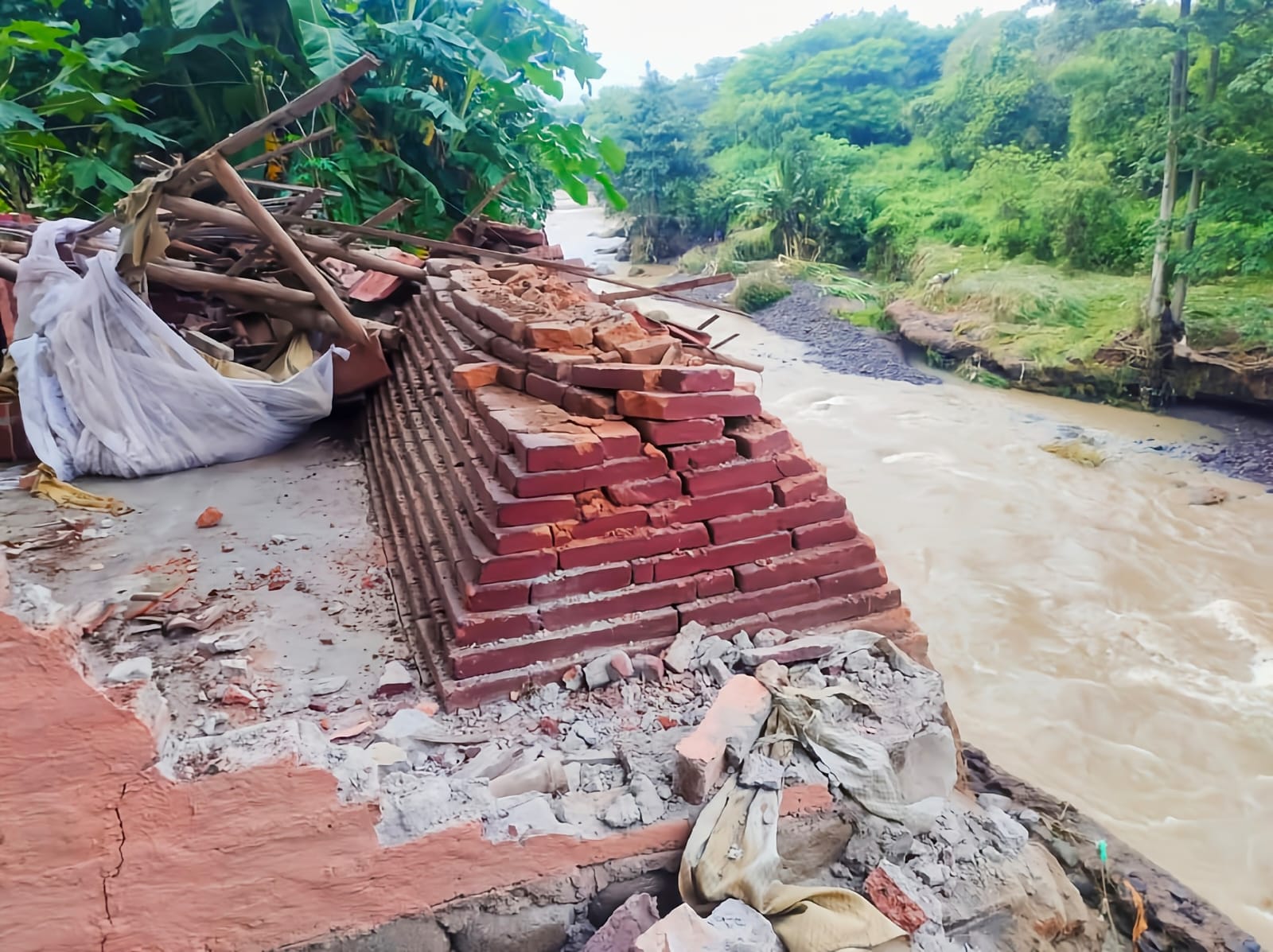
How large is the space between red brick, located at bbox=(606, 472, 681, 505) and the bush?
1597 centimetres

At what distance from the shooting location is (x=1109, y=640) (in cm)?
648

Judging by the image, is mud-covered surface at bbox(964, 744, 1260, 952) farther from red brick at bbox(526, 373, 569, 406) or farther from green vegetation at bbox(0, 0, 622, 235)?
green vegetation at bbox(0, 0, 622, 235)

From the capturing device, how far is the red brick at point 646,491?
2459 millimetres

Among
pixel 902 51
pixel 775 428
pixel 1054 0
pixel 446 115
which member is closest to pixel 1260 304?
pixel 1054 0

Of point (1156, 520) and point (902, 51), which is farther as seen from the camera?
point (902, 51)

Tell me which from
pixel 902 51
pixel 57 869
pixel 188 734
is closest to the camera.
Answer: pixel 57 869

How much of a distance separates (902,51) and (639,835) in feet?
104

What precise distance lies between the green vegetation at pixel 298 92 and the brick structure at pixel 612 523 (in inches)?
221

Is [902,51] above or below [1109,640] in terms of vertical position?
above

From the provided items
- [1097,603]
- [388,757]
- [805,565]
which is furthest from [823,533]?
[1097,603]

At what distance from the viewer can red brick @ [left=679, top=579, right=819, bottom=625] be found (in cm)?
254

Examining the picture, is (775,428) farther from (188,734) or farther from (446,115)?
(446,115)

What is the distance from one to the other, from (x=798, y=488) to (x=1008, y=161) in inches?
648

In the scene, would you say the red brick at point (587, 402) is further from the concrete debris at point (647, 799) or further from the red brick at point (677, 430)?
the concrete debris at point (647, 799)
